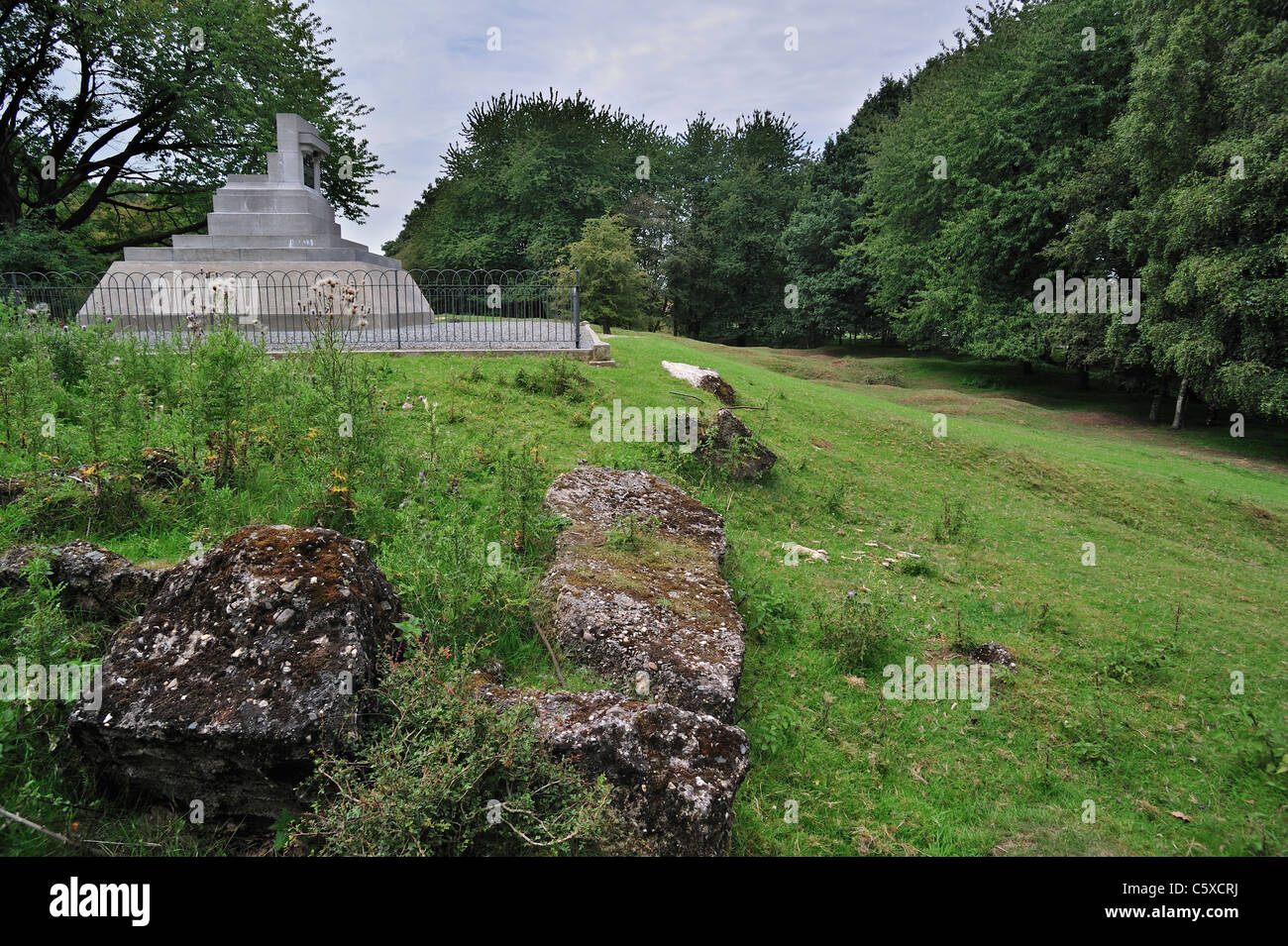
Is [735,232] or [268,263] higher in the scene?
[735,232]

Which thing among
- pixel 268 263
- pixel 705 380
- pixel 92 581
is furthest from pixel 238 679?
pixel 268 263

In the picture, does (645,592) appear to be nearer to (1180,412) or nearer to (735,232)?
(1180,412)

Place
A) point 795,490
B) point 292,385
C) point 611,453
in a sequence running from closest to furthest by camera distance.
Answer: point 292,385
point 611,453
point 795,490

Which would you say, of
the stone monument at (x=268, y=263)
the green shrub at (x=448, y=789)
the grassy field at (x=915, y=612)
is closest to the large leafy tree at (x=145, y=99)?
the stone monument at (x=268, y=263)

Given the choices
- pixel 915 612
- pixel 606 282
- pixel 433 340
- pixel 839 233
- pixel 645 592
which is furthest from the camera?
pixel 839 233

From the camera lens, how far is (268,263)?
59.1 ft

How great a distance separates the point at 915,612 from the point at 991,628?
859 millimetres

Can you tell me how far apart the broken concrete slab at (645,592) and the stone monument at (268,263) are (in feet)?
33.8

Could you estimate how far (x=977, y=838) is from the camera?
4277mm

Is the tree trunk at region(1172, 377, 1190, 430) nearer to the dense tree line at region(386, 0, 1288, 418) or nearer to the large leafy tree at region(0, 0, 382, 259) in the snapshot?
the dense tree line at region(386, 0, 1288, 418)

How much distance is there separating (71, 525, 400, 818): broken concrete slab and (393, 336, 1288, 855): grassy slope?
62.9 inches
